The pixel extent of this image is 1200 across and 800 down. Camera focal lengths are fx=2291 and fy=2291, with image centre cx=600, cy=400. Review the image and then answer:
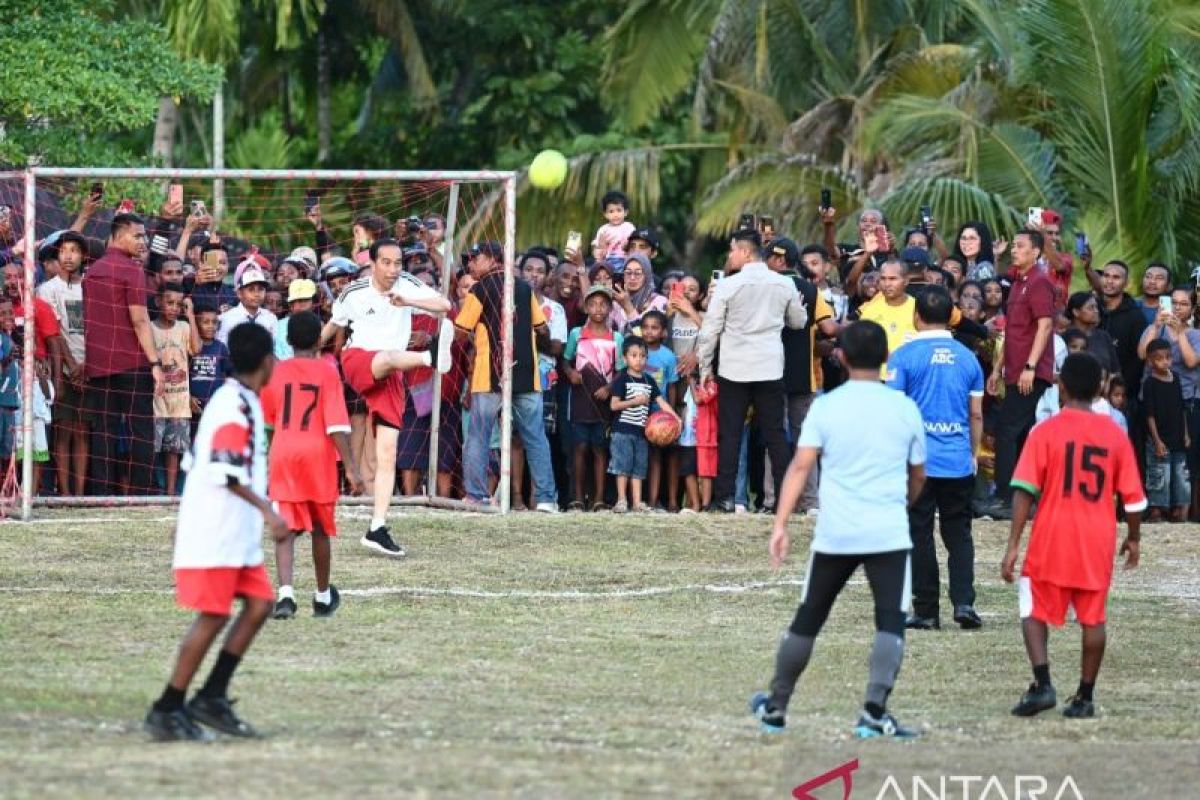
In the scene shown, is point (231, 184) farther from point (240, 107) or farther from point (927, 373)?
point (927, 373)

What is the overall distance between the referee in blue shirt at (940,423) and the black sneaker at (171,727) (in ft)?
16.6

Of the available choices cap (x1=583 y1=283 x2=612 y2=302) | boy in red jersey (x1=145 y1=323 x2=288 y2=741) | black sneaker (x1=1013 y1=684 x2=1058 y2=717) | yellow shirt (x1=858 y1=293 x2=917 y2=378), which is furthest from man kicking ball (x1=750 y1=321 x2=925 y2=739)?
cap (x1=583 y1=283 x2=612 y2=302)

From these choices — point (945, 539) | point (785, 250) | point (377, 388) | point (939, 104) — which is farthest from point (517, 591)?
point (939, 104)

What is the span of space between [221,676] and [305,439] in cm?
347

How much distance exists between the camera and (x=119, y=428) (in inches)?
690

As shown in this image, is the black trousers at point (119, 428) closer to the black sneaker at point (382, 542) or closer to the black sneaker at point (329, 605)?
the black sneaker at point (382, 542)

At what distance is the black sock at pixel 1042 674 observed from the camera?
10.6 meters

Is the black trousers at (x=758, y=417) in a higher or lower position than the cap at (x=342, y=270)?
lower

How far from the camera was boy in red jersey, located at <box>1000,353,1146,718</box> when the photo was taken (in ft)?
34.9

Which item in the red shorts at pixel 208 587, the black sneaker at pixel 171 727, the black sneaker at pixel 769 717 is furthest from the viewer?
the black sneaker at pixel 769 717

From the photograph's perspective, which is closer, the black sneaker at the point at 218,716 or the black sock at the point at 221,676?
the black sneaker at the point at 218,716

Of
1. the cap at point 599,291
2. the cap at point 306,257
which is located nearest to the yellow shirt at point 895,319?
the cap at point 599,291

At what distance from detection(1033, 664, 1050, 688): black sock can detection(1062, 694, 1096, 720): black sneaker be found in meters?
0.20

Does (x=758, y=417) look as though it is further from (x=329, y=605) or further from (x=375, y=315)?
(x=329, y=605)
